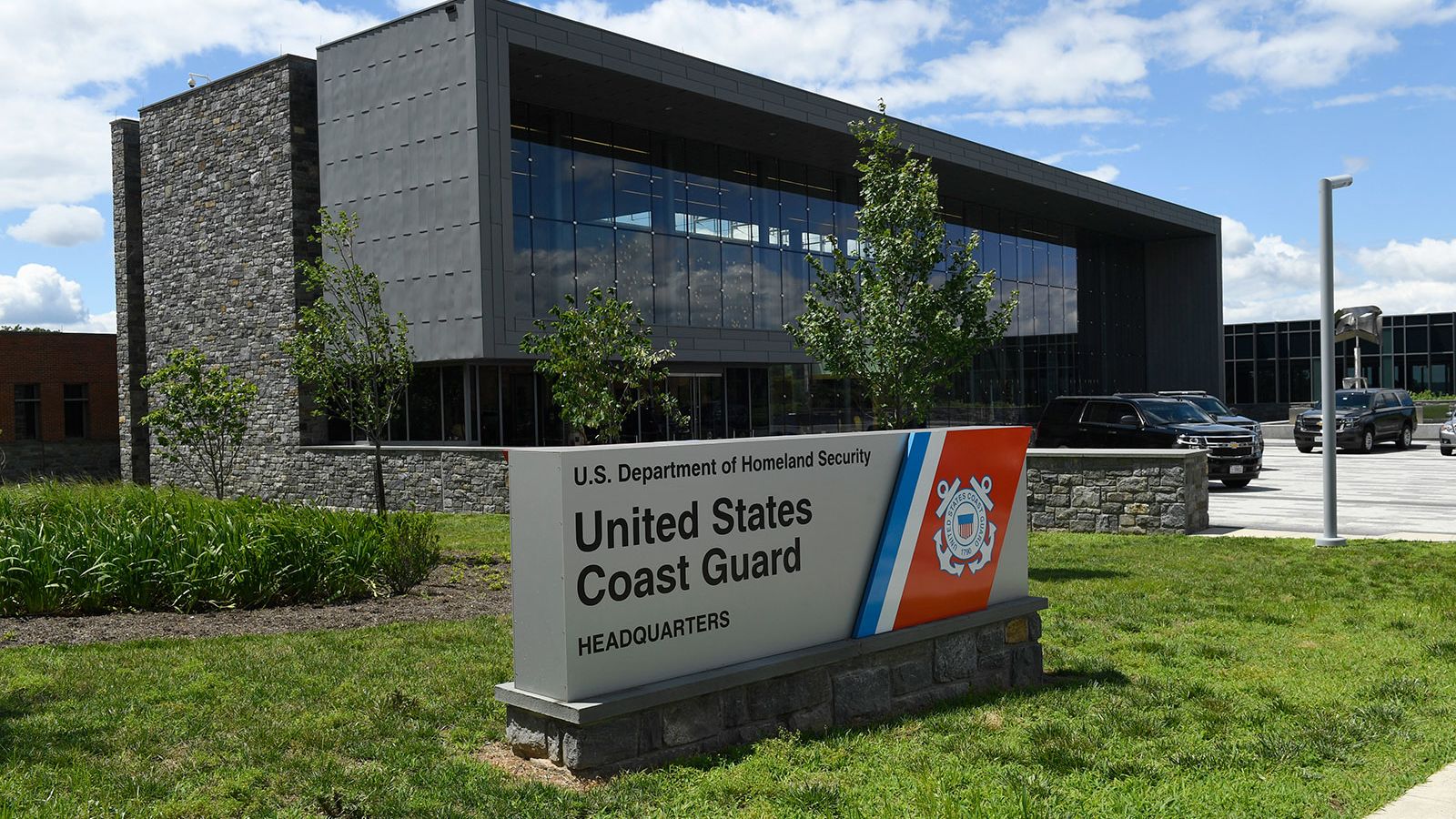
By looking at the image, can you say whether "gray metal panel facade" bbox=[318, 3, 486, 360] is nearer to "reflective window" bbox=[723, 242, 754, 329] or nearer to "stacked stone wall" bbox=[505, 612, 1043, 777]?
"reflective window" bbox=[723, 242, 754, 329]

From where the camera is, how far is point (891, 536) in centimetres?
662

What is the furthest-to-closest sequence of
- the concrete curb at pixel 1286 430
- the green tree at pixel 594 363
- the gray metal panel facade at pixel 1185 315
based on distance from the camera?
the gray metal panel facade at pixel 1185 315, the concrete curb at pixel 1286 430, the green tree at pixel 594 363

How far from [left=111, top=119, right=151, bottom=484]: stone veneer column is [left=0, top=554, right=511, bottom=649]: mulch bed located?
25017 mm

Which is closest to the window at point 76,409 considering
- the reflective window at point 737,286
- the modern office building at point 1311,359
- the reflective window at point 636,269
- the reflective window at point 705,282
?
the reflective window at point 636,269

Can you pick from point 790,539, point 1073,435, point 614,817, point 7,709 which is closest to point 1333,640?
point 790,539

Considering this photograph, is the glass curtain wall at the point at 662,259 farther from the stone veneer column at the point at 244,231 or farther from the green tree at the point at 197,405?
the green tree at the point at 197,405

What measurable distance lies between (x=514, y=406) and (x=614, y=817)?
71.5ft

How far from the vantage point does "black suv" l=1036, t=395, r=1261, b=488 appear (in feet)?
73.5

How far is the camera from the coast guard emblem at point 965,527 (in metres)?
6.93

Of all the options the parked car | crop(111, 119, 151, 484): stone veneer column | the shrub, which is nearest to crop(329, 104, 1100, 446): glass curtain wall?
crop(111, 119, 151, 484): stone veneer column

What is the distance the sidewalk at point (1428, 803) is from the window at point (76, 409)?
137 ft

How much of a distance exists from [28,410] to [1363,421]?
4325 centimetres

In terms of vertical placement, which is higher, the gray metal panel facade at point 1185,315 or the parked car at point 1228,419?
the gray metal panel facade at point 1185,315

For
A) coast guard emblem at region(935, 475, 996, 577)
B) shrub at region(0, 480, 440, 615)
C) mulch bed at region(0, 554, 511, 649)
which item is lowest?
mulch bed at region(0, 554, 511, 649)
